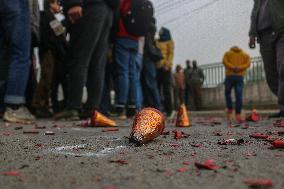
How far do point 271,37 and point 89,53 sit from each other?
6.09ft

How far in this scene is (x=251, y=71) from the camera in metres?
15.4

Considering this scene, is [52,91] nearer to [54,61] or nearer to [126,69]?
[54,61]

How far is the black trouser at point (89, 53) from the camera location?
14.5 ft

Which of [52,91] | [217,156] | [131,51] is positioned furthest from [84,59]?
[217,156]

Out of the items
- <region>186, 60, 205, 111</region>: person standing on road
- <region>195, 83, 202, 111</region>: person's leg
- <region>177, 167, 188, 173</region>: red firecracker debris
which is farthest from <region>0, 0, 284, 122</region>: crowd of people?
<region>195, 83, 202, 111</region>: person's leg

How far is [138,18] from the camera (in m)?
5.58

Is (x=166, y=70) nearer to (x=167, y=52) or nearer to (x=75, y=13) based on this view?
(x=167, y=52)

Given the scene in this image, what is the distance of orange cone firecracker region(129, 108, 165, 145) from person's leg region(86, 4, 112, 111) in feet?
7.93

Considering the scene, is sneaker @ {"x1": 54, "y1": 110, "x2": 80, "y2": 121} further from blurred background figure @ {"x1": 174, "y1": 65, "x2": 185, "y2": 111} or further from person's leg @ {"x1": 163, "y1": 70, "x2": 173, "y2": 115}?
blurred background figure @ {"x1": 174, "y1": 65, "x2": 185, "y2": 111}

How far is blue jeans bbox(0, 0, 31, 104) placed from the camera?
3.91 m

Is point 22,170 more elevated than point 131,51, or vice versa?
point 131,51

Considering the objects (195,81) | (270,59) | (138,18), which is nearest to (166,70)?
(138,18)

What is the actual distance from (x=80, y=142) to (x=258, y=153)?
0.96 meters

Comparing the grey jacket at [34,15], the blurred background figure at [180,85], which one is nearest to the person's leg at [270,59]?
the grey jacket at [34,15]
